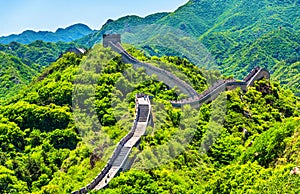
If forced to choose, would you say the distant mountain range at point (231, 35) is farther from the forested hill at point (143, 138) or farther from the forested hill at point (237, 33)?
the forested hill at point (143, 138)

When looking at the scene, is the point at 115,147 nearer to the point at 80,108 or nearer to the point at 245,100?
the point at 80,108

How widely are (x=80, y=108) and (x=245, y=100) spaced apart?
12978 mm

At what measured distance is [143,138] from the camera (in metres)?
32.8

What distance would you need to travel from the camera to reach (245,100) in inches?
1711

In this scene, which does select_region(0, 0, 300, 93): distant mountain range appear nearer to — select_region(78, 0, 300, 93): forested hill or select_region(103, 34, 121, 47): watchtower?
select_region(78, 0, 300, 93): forested hill

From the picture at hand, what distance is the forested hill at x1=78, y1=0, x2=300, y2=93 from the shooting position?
125562 mm

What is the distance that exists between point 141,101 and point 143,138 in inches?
211

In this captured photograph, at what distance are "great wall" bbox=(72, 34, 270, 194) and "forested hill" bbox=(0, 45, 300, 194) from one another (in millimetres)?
655

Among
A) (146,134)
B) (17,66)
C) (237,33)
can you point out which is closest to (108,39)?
(146,134)

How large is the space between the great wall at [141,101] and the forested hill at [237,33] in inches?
1933

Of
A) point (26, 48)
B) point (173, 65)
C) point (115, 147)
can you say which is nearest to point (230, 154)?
point (115, 147)

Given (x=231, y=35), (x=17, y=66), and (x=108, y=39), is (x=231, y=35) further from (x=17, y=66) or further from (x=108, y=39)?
(x=108, y=39)

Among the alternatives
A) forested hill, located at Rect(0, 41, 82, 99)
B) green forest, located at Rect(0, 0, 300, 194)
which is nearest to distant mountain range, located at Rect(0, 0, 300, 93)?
forested hill, located at Rect(0, 41, 82, 99)

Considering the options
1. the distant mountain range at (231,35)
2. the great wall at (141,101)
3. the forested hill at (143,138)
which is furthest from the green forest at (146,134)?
the distant mountain range at (231,35)
